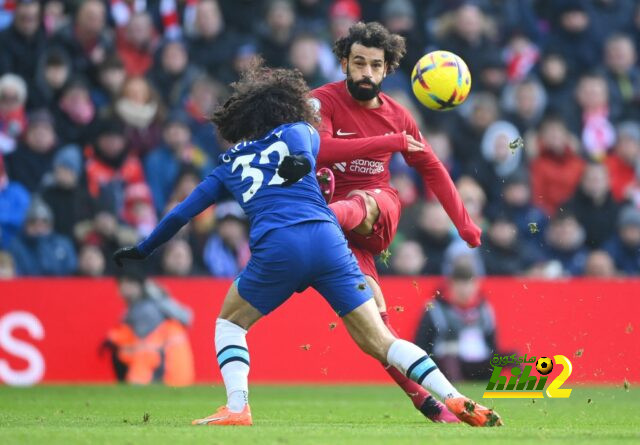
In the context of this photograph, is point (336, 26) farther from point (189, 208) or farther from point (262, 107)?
point (189, 208)

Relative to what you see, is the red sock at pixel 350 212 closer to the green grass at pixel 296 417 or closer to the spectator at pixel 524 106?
the green grass at pixel 296 417

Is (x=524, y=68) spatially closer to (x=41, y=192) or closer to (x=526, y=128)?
(x=526, y=128)

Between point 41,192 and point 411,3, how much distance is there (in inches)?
218

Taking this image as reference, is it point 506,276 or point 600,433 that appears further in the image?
point 506,276

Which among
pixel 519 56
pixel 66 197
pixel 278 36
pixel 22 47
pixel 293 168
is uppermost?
pixel 22 47

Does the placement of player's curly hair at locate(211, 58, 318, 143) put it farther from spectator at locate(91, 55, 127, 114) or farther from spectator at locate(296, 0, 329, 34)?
spectator at locate(296, 0, 329, 34)

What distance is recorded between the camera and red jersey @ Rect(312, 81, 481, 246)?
9.29m

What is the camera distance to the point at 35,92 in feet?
50.5

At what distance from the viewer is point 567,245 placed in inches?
623

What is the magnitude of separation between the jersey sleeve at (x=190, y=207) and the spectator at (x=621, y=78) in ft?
33.9

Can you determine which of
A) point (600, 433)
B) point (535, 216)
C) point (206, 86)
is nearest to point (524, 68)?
point (535, 216)

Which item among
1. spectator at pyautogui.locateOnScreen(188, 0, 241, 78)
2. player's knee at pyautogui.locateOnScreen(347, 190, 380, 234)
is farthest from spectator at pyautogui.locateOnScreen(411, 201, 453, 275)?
player's knee at pyautogui.locateOnScreen(347, 190, 380, 234)
